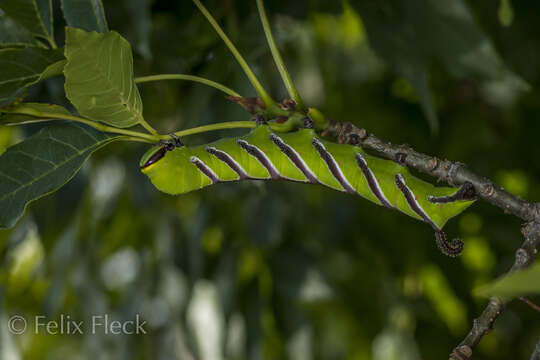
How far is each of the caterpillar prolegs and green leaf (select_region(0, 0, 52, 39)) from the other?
1.06 ft

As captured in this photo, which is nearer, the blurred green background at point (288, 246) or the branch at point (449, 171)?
the branch at point (449, 171)

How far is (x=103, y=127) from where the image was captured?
94cm

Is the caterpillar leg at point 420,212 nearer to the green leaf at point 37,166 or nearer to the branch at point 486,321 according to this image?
the branch at point 486,321

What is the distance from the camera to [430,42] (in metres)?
1.50

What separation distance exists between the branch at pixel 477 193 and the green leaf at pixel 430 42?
1.79 feet

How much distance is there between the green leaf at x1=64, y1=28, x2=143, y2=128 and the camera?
74 cm

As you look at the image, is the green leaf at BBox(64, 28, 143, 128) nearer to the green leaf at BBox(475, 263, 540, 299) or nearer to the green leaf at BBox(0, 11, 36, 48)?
the green leaf at BBox(0, 11, 36, 48)

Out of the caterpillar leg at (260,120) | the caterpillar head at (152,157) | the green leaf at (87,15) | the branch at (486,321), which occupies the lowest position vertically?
the branch at (486,321)

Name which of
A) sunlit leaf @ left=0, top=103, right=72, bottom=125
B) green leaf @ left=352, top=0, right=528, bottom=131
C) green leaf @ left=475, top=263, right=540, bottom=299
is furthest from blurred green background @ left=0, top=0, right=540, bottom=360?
green leaf @ left=475, top=263, right=540, bottom=299

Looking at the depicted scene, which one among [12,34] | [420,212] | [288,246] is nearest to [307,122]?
[420,212]

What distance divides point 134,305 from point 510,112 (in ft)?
6.32

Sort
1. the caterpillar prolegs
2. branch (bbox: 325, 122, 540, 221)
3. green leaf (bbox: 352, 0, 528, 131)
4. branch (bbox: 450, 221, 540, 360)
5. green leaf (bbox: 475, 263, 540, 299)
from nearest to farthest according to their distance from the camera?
green leaf (bbox: 475, 263, 540, 299) < branch (bbox: 450, 221, 540, 360) < branch (bbox: 325, 122, 540, 221) < the caterpillar prolegs < green leaf (bbox: 352, 0, 528, 131)

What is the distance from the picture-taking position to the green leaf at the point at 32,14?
1.00 meters

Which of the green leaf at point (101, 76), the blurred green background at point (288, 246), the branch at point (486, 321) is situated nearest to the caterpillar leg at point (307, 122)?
the green leaf at point (101, 76)
